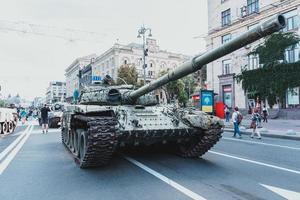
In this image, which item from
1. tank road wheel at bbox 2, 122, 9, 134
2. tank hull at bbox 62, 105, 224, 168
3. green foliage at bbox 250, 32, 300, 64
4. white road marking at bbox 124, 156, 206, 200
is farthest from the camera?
green foliage at bbox 250, 32, 300, 64

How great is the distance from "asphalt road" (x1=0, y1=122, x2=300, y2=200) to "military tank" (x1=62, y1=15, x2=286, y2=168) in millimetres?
434

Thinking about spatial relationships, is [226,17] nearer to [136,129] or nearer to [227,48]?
[136,129]

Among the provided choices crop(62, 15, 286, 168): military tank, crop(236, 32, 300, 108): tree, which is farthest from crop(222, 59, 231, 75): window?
crop(62, 15, 286, 168): military tank

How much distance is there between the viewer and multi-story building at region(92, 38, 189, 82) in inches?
2367

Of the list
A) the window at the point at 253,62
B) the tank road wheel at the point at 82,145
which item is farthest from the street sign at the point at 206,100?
the tank road wheel at the point at 82,145

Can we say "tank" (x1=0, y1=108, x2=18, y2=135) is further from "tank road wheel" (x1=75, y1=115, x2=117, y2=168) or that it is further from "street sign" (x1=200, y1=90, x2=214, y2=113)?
"street sign" (x1=200, y1=90, x2=214, y2=113)

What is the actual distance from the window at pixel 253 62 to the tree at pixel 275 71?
1.39 m

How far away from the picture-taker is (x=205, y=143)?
25.4 feet

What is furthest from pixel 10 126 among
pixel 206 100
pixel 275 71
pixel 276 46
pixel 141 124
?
pixel 276 46

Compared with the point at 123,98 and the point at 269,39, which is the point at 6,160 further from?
the point at 269,39

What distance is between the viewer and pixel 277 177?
6359 mm

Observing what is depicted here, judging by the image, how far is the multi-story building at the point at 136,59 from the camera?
60125mm

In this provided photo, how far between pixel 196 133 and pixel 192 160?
81 cm

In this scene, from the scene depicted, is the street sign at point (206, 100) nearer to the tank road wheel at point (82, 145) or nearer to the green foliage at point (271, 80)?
the green foliage at point (271, 80)
